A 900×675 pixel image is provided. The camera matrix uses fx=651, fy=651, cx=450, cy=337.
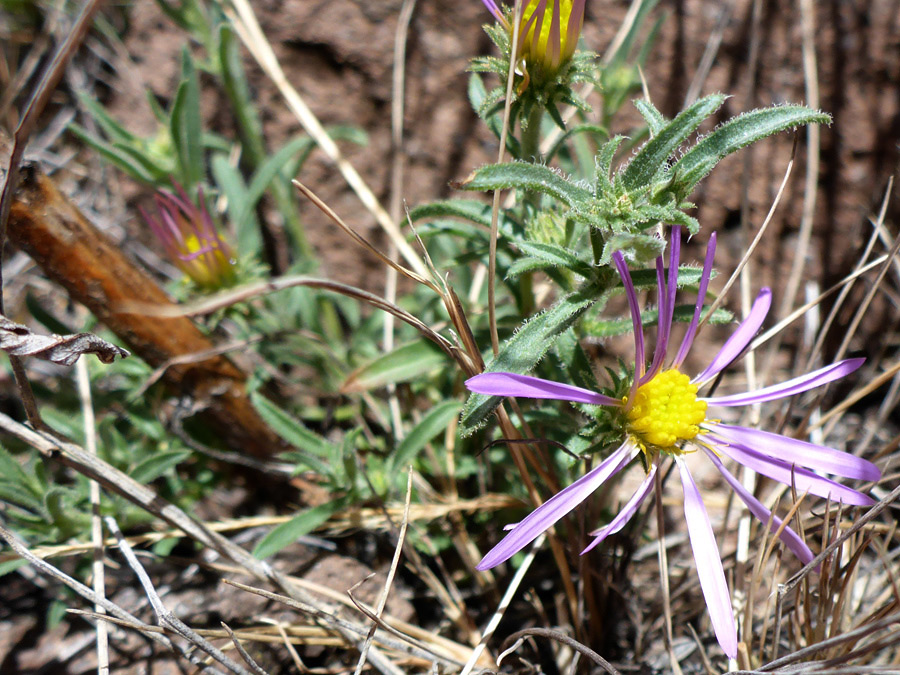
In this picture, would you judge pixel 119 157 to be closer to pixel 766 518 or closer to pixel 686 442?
pixel 686 442

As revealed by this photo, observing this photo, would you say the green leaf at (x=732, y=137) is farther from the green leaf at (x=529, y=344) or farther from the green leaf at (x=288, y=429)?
the green leaf at (x=288, y=429)

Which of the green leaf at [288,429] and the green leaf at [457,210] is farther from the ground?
the green leaf at [457,210]

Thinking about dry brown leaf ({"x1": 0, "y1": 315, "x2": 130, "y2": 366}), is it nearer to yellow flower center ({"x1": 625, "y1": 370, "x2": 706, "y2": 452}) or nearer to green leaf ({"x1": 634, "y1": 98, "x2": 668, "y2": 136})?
yellow flower center ({"x1": 625, "y1": 370, "x2": 706, "y2": 452})

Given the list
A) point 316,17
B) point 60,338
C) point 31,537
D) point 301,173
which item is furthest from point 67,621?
point 316,17

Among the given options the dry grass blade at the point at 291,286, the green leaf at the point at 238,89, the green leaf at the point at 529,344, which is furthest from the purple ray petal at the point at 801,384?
the green leaf at the point at 238,89

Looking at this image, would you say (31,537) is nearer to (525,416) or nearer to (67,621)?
(67,621)

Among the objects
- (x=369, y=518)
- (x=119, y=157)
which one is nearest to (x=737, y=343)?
(x=369, y=518)
